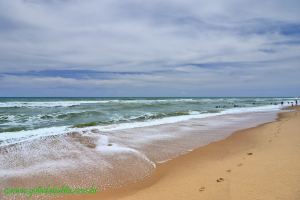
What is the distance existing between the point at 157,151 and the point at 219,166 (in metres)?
2.42

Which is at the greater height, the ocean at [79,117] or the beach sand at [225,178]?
the ocean at [79,117]

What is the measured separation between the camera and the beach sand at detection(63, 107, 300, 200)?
14.8 feet

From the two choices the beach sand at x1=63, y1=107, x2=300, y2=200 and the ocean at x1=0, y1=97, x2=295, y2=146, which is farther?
the ocean at x1=0, y1=97, x2=295, y2=146

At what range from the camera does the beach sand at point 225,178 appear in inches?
178

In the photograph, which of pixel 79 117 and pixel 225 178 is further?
pixel 79 117

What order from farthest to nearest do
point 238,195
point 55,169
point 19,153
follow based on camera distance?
point 19,153 → point 55,169 → point 238,195

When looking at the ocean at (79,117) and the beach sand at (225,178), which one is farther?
the ocean at (79,117)

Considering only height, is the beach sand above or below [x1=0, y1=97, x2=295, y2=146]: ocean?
below

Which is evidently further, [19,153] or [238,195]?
[19,153]

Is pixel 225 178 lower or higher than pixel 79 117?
lower

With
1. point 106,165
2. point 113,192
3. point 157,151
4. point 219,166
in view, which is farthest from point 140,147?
point 113,192

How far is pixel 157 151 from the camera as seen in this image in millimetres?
8453

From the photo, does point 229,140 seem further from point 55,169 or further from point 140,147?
point 55,169

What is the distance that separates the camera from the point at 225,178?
5324mm
